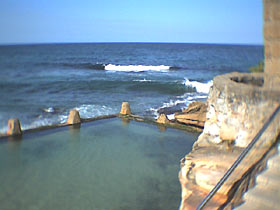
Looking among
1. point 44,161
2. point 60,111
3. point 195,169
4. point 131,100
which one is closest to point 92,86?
point 131,100

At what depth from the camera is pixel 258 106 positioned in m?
3.85

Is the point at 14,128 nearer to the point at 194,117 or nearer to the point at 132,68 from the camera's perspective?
the point at 194,117

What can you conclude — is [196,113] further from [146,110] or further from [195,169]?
[195,169]

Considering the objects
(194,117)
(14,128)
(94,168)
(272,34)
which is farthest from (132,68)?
(272,34)

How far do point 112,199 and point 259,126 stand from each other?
4.50 metres

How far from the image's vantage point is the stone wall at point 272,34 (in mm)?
4094

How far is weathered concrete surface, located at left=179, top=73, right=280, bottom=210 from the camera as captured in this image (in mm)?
3643

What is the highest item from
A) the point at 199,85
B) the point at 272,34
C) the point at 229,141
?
the point at 272,34

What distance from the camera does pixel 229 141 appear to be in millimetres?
4312

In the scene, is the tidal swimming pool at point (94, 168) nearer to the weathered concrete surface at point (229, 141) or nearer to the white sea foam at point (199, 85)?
the weathered concrete surface at point (229, 141)

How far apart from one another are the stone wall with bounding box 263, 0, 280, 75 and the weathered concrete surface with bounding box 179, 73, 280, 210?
23 centimetres

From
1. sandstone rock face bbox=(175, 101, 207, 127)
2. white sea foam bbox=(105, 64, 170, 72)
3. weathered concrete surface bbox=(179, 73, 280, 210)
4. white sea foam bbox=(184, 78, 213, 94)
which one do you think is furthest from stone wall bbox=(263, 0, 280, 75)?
white sea foam bbox=(105, 64, 170, 72)

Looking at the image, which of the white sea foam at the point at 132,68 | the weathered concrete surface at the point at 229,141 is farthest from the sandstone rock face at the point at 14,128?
the white sea foam at the point at 132,68

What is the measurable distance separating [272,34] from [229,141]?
1675 millimetres
